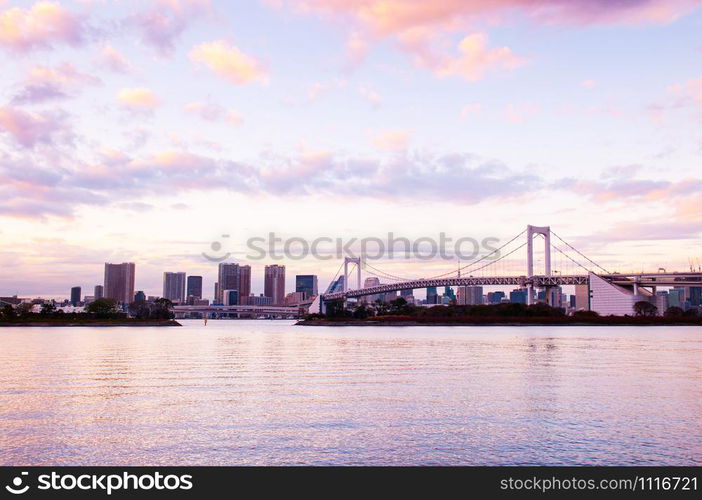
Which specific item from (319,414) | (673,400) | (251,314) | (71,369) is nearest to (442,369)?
(673,400)

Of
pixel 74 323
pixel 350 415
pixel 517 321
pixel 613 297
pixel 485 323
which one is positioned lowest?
pixel 350 415

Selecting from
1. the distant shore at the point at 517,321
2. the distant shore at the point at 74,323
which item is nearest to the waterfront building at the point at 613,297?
the distant shore at the point at 517,321

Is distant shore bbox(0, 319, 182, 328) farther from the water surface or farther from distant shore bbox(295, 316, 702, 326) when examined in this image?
the water surface

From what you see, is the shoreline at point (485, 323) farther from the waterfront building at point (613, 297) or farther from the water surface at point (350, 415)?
the water surface at point (350, 415)

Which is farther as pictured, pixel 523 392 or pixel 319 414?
pixel 523 392

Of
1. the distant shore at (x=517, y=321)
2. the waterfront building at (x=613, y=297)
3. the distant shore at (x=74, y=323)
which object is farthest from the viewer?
the waterfront building at (x=613, y=297)

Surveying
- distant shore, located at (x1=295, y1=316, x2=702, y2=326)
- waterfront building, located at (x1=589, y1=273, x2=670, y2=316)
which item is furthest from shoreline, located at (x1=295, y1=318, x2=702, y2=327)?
waterfront building, located at (x1=589, y1=273, x2=670, y2=316)

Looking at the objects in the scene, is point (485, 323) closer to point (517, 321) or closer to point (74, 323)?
point (517, 321)

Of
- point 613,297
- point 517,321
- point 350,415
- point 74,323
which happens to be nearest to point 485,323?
point 517,321

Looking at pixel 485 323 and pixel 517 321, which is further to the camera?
pixel 485 323

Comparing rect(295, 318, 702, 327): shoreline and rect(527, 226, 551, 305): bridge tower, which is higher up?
rect(527, 226, 551, 305): bridge tower
